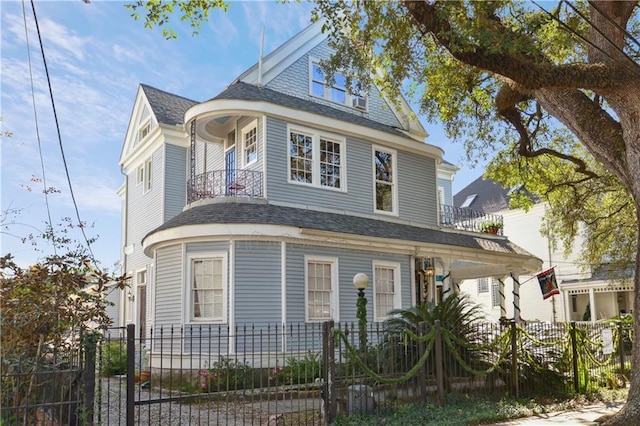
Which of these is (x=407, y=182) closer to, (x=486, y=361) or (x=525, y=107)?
(x=525, y=107)

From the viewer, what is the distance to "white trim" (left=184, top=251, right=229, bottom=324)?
12969 millimetres

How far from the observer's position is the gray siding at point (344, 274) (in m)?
13.6

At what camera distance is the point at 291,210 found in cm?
1447

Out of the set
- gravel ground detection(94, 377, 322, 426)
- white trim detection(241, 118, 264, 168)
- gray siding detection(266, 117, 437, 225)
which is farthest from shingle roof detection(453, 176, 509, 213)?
gravel ground detection(94, 377, 322, 426)

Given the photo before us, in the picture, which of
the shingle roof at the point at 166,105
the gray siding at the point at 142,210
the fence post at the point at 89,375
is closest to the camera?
the fence post at the point at 89,375

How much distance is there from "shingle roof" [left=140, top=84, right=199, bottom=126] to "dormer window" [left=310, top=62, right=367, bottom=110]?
16.0ft

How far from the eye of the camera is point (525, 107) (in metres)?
15.6

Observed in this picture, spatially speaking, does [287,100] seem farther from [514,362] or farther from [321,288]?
[514,362]

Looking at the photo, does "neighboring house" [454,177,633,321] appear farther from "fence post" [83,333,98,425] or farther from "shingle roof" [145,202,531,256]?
"fence post" [83,333,98,425]

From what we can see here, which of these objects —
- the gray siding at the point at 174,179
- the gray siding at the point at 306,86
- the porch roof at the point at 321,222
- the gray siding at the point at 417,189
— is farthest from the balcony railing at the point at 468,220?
the gray siding at the point at 174,179

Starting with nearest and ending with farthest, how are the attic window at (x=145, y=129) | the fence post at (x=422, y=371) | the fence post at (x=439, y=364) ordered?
the fence post at (x=422, y=371), the fence post at (x=439, y=364), the attic window at (x=145, y=129)

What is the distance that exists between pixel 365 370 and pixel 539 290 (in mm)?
25176

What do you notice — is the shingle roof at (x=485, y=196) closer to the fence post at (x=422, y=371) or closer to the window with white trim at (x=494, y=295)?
the window with white trim at (x=494, y=295)

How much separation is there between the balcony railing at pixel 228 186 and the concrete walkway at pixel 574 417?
827 centimetres
